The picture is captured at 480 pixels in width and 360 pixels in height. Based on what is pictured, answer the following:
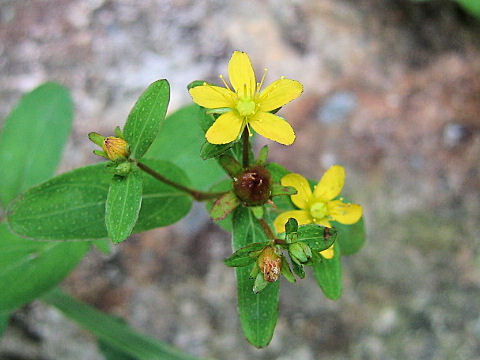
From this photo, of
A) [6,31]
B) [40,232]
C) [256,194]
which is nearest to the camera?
[256,194]

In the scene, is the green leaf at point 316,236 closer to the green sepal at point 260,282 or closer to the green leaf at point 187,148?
the green sepal at point 260,282

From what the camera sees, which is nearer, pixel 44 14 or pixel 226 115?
pixel 226 115

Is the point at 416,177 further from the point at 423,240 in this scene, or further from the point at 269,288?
the point at 269,288

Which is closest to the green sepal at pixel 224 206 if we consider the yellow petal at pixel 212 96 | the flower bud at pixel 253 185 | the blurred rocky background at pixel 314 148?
the flower bud at pixel 253 185

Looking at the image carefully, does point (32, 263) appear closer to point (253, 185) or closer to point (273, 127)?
point (253, 185)

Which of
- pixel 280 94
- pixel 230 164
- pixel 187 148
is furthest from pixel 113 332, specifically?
pixel 280 94

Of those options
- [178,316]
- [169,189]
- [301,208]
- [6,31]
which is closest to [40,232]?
[169,189]

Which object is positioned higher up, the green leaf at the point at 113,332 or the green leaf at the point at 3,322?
the green leaf at the point at 113,332
